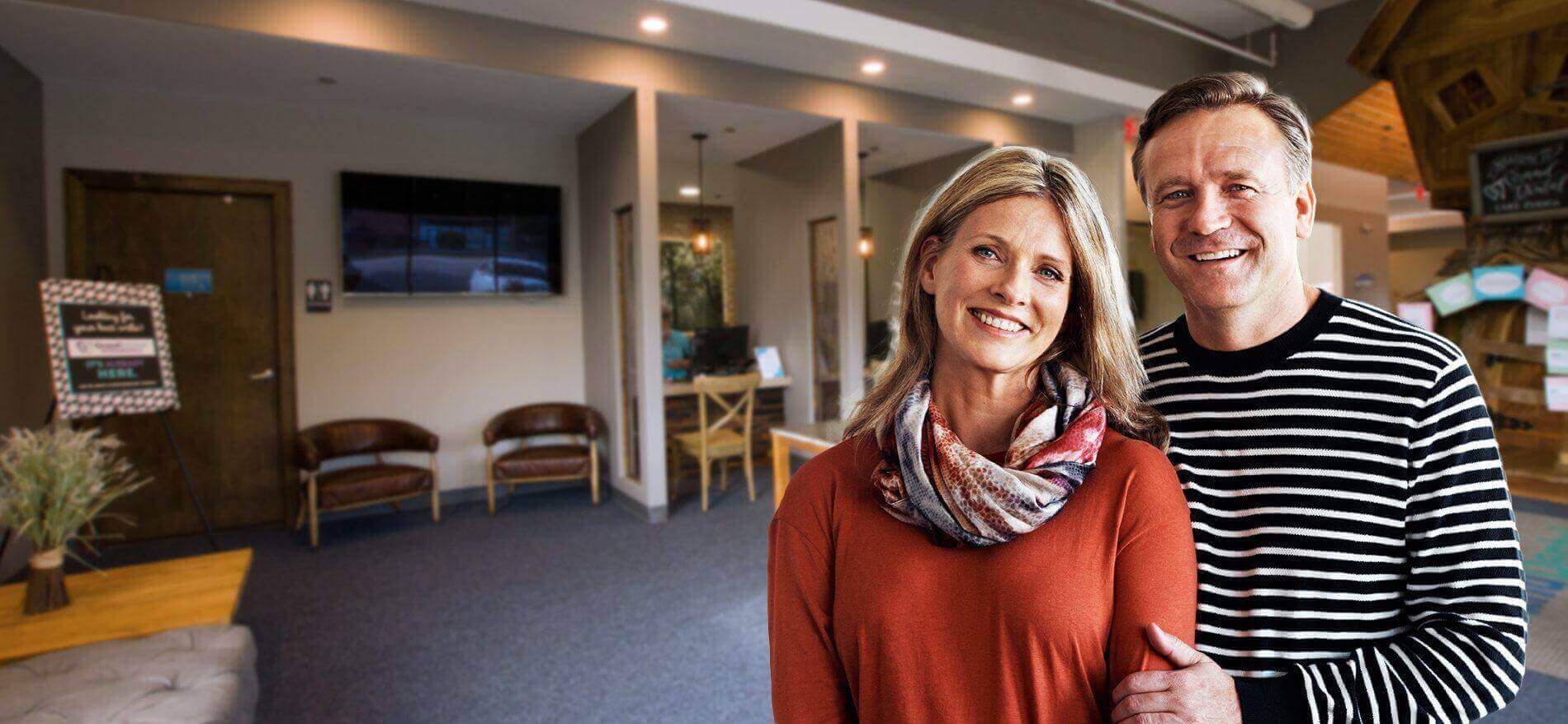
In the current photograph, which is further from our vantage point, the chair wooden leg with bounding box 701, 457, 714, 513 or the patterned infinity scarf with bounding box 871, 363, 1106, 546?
the chair wooden leg with bounding box 701, 457, 714, 513

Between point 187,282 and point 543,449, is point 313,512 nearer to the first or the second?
point 543,449

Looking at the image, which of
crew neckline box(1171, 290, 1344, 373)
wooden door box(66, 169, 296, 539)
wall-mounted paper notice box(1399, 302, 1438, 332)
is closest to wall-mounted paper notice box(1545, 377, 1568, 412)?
wall-mounted paper notice box(1399, 302, 1438, 332)

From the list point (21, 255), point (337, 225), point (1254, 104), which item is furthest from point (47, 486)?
point (1254, 104)

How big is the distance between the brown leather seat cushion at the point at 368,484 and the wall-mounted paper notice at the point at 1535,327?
6.19 meters

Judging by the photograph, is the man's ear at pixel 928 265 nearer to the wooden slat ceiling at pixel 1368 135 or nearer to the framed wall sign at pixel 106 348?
the framed wall sign at pixel 106 348

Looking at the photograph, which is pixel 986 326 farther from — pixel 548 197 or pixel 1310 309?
pixel 548 197

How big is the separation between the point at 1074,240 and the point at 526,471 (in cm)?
509

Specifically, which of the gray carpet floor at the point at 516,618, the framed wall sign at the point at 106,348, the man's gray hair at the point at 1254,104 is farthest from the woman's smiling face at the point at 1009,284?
the framed wall sign at the point at 106,348

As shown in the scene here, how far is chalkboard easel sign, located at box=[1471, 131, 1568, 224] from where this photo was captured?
3803mm

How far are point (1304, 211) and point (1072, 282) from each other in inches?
16.1

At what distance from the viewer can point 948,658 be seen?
0.96 metres

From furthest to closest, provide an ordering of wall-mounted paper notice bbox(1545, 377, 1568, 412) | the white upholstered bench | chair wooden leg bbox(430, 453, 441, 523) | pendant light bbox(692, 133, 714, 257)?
pendant light bbox(692, 133, 714, 257) → chair wooden leg bbox(430, 453, 441, 523) → wall-mounted paper notice bbox(1545, 377, 1568, 412) → the white upholstered bench

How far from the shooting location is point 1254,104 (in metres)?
1.11

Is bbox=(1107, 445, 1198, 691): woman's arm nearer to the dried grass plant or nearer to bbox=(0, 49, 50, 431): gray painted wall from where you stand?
the dried grass plant
